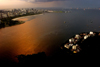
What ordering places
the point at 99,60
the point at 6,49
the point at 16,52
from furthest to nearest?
1. the point at 6,49
2. the point at 16,52
3. the point at 99,60

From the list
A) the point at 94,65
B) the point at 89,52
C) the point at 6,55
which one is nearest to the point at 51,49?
the point at 89,52

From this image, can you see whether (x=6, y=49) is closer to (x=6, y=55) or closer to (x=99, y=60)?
(x=6, y=55)

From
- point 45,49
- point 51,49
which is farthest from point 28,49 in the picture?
point 51,49

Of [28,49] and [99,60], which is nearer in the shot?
[99,60]

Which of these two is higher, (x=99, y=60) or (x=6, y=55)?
(x=99, y=60)

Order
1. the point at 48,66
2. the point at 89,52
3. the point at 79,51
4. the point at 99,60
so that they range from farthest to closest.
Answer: the point at 79,51 → the point at 89,52 → the point at 99,60 → the point at 48,66

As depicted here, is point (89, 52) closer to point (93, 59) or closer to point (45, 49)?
point (93, 59)

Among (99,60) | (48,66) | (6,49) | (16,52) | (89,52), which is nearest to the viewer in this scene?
(48,66)

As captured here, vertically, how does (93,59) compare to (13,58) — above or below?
above

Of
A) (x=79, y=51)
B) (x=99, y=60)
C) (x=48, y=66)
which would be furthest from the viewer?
(x=79, y=51)
